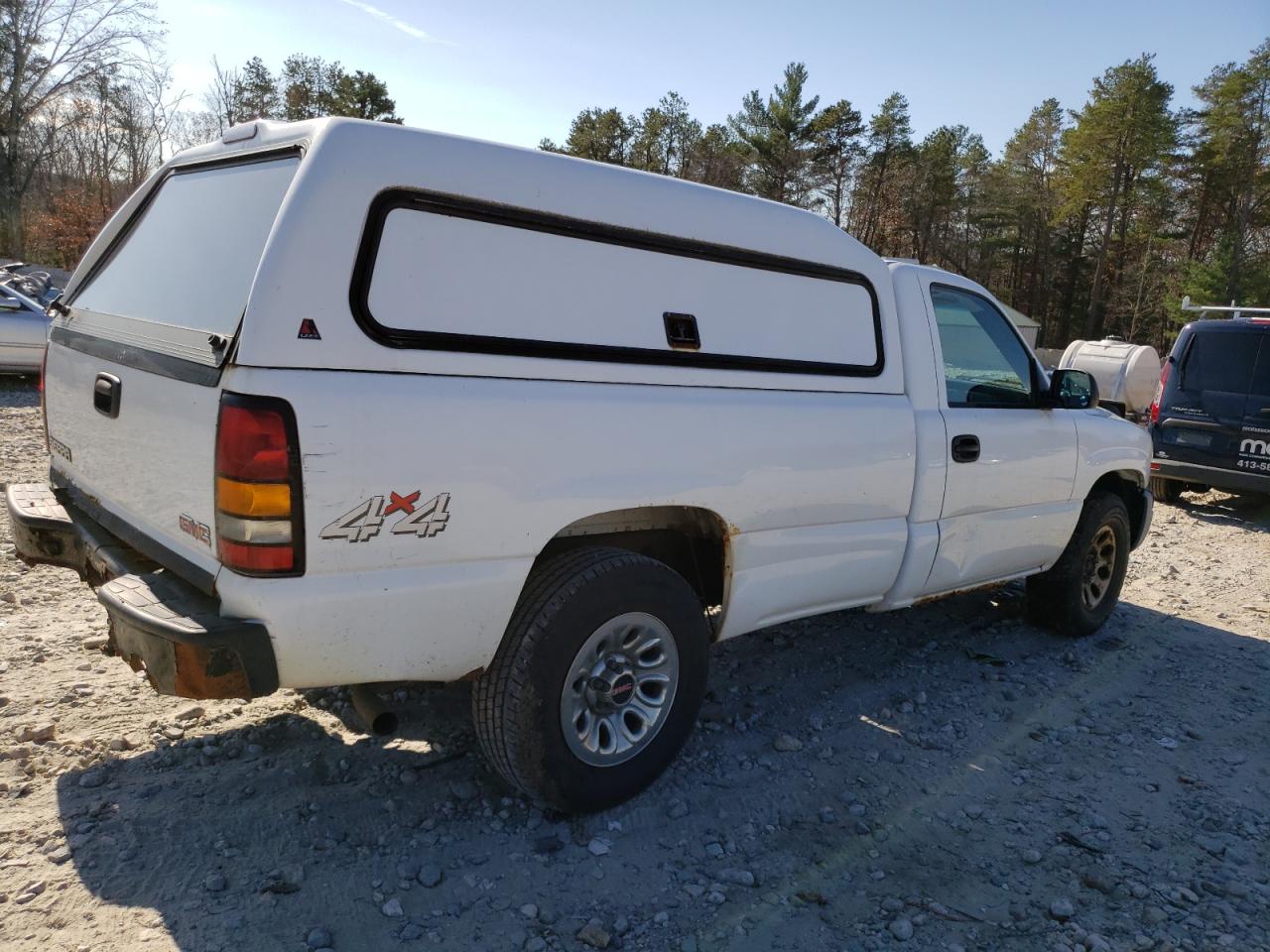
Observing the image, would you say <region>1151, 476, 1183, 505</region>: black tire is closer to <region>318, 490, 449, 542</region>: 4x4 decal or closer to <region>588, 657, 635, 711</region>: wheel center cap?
<region>588, 657, 635, 711</region>: wheel center cap

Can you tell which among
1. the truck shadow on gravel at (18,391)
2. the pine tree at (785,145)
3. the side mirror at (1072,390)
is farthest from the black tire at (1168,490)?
the pine tree at (785,145)

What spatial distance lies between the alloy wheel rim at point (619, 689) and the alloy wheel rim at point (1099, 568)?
11.1 feet

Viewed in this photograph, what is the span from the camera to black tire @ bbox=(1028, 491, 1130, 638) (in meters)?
5.30

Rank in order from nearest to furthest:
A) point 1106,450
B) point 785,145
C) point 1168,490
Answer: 1. point 1106,450
2. point 1168,490
3. point 785,145

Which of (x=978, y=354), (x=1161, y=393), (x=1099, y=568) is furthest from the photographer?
(x=1161, y=393)

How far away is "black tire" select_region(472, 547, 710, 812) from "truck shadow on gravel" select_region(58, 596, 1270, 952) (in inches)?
8.2

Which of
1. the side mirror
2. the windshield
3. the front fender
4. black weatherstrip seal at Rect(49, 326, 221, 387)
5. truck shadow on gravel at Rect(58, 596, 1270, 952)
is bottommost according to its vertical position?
truck shadow on gravel at Rect(58, 596, 1270, 952)

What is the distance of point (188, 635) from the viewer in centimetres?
235

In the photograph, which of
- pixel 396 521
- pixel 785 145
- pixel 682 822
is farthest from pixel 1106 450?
pixel 785 145

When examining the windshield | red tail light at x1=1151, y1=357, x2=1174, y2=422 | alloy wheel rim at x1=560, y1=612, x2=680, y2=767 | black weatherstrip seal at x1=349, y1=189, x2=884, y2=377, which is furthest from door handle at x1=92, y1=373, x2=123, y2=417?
red tail light at x1=1151, y1=357, x2=1174, y2=422

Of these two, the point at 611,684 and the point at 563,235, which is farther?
the point at 611,684

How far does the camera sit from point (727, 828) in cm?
321

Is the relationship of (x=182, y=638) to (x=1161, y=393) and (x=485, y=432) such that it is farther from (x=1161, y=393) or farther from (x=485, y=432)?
(x=1161, y=393)

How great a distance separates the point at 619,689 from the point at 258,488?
1448 mm
